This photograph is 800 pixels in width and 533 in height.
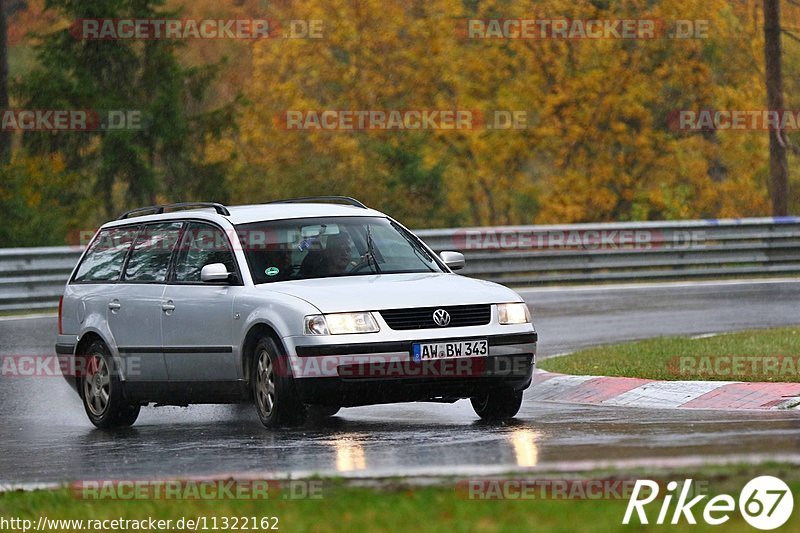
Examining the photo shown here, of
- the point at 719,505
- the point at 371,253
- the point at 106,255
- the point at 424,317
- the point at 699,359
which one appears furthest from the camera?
the point at 699,359

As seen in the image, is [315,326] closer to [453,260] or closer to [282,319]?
[282,319]

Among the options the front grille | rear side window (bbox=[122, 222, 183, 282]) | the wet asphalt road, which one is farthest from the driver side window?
the front grille

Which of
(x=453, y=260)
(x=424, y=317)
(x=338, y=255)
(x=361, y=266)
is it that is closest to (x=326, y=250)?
(x=338, y=255)

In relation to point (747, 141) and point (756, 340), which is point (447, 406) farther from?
point (747, 141)

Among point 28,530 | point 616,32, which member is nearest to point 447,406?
point 28,530

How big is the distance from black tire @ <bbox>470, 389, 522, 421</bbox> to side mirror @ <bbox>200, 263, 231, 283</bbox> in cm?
212

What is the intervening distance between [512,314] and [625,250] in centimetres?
1623

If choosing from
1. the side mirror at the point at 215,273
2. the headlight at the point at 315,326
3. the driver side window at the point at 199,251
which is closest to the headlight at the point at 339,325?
the headlight at the point at 315,326

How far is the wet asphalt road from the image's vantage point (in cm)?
921

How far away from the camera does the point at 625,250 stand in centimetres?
2780

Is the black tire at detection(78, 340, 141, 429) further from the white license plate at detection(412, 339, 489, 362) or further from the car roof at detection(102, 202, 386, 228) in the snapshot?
the white license plate at detection(412, 339, 489, 362)

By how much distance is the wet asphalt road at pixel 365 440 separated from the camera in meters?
9.21

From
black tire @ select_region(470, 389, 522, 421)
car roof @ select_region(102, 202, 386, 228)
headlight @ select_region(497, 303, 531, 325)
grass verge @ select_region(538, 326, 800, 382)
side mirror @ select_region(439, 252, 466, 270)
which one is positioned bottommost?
grass verge @ select_region(538, 326, 800, 382)

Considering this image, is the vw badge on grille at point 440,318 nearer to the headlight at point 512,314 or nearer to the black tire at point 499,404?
the headlight at point 512,314
